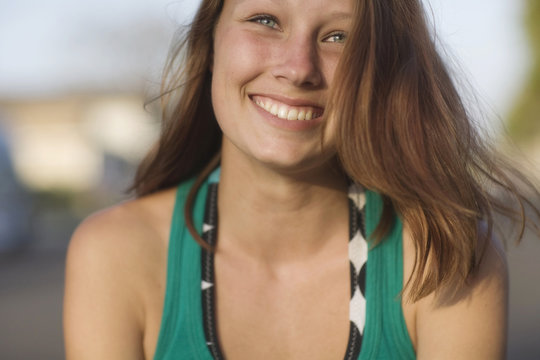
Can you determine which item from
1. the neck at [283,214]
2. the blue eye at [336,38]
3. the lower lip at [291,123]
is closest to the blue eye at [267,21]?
the blue eye at [336,38]

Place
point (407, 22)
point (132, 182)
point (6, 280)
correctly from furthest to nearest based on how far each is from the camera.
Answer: point (6, 280), point (132, 182), point (407, 22)

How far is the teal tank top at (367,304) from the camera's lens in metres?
2.41

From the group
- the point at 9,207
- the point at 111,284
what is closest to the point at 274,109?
the point at 111,284

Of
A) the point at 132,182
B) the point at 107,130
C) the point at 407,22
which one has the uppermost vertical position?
the point at 407,22

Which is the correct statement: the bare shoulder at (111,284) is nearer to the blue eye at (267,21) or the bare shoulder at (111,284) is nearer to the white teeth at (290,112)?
the white teeth at (290,112)

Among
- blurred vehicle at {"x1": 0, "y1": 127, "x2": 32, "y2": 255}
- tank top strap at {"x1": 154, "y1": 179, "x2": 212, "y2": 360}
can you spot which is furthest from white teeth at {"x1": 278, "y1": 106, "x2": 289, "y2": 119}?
blurred vehicle at {"x1": 0, "y1": 127, "x2": 32, "y2": 255}

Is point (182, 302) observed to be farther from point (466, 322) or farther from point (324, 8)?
point (324, 8)

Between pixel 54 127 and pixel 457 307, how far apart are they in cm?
3164

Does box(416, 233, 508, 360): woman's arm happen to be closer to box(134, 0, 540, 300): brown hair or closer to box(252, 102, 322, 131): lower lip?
box(134, 0, 540, 300): brown hair

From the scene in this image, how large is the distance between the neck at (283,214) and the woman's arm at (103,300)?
34cm

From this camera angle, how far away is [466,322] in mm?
2379

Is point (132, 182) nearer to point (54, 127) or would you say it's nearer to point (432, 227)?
point (432, 227)

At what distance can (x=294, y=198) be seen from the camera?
262 centimetres

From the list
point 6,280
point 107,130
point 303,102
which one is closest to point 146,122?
point 303,102
